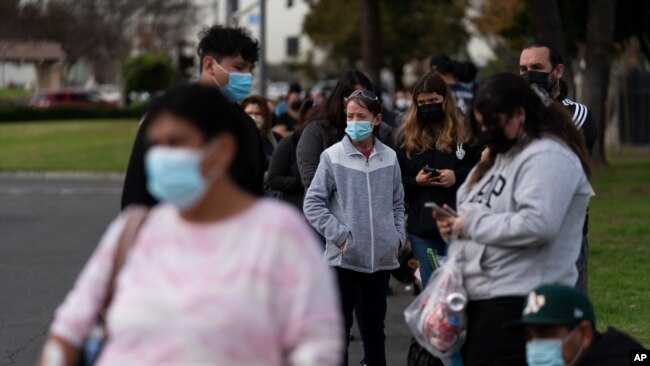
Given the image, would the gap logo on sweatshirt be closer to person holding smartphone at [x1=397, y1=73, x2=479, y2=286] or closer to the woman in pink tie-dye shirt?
the woman in pink tie-dye shirt

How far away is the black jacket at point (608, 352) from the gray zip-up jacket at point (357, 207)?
279cm

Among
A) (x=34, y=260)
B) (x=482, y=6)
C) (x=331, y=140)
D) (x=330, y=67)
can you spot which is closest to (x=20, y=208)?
(x=34, y=260)

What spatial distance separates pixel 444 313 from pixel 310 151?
11.2 ft

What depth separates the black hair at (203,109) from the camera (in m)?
3.73

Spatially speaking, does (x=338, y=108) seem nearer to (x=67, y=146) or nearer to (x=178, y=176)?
(x=178, y=176)

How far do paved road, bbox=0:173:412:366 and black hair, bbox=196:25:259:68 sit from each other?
9.95ft

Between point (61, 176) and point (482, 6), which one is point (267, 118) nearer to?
point (61, 176)

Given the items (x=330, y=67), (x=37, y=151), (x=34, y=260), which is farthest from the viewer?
(x=330, y=67)

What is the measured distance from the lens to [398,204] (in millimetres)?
7809

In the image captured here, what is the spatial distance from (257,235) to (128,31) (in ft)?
279

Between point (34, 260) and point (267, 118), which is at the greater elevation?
point (267, 118)

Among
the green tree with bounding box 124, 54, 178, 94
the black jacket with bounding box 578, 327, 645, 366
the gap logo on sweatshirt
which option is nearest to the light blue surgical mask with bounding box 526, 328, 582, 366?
the black jacket with bounding box 578, 327, 645, 366

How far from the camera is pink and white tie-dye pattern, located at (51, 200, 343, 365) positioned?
11.8ft

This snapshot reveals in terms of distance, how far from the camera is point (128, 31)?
3433 inches
